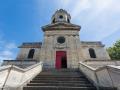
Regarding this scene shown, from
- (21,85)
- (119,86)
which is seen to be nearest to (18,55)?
(21,85)

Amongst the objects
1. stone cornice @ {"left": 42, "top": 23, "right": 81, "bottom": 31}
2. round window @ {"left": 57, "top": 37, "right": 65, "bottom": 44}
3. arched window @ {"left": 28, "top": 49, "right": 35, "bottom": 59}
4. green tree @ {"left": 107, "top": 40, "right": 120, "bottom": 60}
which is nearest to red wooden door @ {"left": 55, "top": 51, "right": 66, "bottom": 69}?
round window @ {"left": 57, "top": 37, "right": 65, "bottom": 44}

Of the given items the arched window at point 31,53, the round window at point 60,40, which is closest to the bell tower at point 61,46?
the round window at point 60,40

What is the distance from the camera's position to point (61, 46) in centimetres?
1719

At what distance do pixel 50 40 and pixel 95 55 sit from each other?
6900 mm

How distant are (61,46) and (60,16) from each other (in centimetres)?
753

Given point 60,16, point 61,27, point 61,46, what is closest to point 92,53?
point 61,46

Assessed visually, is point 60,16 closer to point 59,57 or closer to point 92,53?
point 92,53

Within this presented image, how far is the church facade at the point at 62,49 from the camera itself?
16172mm

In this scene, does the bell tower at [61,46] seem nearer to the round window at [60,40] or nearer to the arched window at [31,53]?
the round window at [60,40]

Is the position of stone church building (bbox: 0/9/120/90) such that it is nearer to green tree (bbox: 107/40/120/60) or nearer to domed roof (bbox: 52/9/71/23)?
domed roof (bbox: 52/9/71/23)

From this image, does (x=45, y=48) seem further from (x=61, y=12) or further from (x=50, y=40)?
(x=61, y=12)

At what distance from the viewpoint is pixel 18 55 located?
60.8ft

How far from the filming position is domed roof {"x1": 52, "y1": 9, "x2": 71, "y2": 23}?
72.2ft

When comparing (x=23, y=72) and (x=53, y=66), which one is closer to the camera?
(x=23, y=72)
